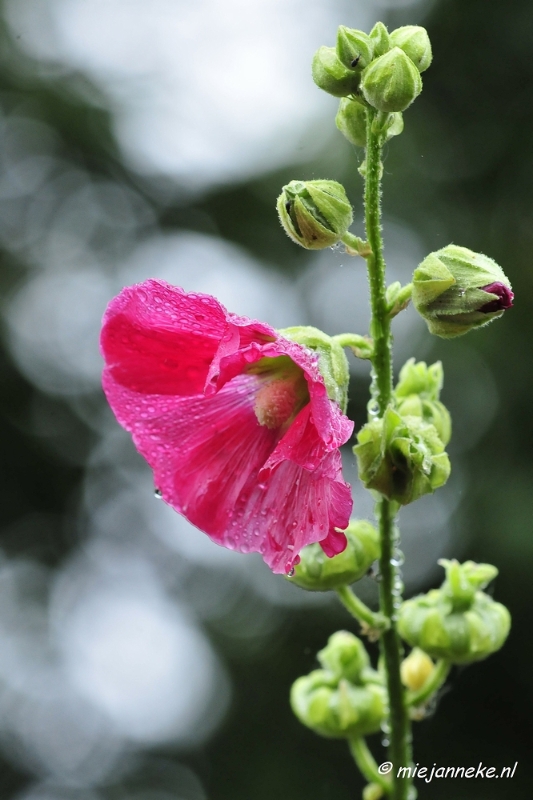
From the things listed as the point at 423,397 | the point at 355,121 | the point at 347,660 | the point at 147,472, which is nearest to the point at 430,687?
the point at 347,660

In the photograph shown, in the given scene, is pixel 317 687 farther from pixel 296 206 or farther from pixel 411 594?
pixel 411 594

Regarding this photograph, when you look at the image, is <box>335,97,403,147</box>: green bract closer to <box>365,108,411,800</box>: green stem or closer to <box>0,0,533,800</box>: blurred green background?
<box>365,108,411,800</box>: green stem

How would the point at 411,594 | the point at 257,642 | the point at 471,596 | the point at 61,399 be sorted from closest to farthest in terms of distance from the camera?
the point at 471,596 < the point at 411,594 < the point at 257,642 < the point at 61,399

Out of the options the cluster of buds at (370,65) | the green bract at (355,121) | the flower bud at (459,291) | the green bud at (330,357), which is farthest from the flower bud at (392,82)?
the green bud at (330,357)

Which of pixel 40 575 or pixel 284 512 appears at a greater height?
pixel 284 512

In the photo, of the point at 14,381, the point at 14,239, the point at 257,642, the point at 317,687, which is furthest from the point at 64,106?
the point at 317,687

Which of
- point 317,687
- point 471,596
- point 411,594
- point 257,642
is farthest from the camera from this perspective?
point 257,642

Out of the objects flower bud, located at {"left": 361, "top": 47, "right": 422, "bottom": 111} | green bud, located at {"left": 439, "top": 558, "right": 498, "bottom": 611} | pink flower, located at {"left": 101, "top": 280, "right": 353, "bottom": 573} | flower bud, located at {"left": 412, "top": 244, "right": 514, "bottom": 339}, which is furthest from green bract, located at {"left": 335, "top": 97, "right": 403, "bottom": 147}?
green bud, located at {"left": 439, "top": 558, "right": 498, "bottom": 611}

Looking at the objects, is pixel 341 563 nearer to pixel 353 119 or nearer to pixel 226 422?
pixel 226 422
